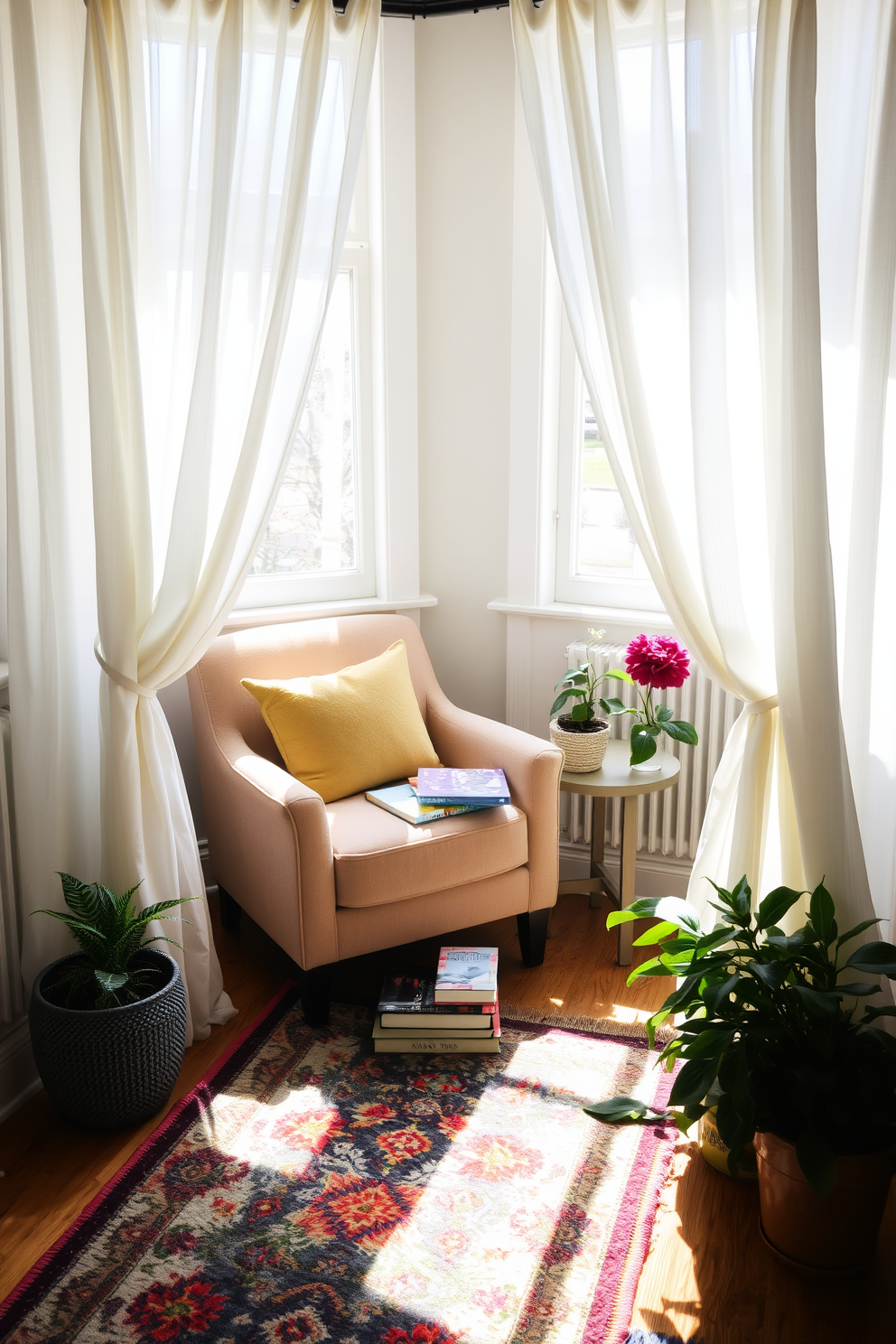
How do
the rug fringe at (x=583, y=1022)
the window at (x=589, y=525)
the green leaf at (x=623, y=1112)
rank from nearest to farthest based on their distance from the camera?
the green leaf at (x=623, y=1112)
the rug fringe at (x=583, y=1022)
the window at (x=589, y=525)

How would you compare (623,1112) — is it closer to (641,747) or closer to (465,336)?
(641,747)

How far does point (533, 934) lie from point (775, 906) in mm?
968

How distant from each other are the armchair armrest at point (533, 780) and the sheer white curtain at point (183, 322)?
78cm

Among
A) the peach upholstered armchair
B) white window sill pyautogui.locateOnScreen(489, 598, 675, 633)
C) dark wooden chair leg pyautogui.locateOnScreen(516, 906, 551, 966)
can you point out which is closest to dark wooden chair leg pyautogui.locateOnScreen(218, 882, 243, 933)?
the peach upholstered armchair

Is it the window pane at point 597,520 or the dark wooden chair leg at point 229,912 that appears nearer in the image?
the dark wooden chair leg at point 229,912

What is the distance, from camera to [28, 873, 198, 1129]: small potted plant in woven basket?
198 cm

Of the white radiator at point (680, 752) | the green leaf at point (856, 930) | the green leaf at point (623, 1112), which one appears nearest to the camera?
the green leaf at point (856, 930)

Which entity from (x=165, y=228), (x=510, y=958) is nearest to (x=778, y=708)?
(x=510, y=958)

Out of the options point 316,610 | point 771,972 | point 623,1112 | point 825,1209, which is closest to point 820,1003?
point 771,972

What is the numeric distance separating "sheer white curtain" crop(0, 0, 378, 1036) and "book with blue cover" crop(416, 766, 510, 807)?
0.57 meters

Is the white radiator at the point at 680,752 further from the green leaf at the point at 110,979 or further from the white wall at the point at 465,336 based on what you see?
the green leaf at the point at 110,979

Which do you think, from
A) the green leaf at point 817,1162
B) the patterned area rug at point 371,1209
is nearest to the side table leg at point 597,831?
the patterned area rug at point 371,1209

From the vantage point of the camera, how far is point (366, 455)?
3.16 metres

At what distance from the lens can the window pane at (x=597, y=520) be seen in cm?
303
